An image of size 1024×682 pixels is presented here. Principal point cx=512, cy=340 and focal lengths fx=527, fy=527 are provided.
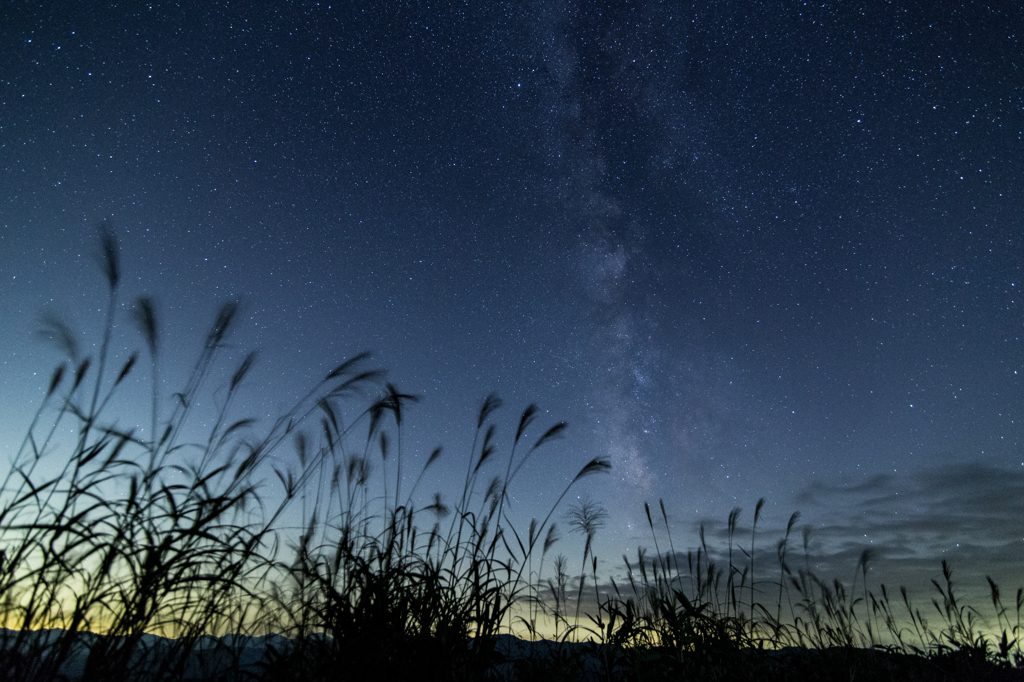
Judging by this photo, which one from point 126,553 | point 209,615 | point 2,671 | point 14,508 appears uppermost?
→ point 14,508

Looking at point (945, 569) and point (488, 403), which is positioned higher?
point (488, 403)

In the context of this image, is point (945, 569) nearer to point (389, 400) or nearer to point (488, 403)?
point (488, 403)

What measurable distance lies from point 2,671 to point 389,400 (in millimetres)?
2402

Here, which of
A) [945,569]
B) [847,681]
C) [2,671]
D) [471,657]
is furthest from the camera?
[945,569]

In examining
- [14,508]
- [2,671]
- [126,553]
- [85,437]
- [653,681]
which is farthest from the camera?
[653,681]

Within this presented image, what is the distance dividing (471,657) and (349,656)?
692 mm

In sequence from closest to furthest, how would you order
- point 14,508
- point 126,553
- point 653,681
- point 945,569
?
point 126,553 < point 14,508 < point 653,681 < point 945,569

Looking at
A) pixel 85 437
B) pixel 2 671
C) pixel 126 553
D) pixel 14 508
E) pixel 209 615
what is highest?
pixel 85 437

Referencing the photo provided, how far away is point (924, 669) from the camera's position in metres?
4.96

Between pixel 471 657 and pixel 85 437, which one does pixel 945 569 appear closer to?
pixel 471 657

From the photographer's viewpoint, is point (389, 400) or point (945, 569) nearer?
point (389, 400)

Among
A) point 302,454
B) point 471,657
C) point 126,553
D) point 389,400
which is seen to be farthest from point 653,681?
Answer: point 126,553

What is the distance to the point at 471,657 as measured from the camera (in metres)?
3.08

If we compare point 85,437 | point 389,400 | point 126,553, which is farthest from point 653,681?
point 85,437
